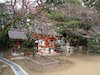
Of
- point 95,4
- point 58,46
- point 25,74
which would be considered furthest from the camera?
point 95,4

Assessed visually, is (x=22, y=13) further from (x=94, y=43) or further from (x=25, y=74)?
(x=94, y=43)

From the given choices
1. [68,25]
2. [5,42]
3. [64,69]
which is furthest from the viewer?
[5,42]

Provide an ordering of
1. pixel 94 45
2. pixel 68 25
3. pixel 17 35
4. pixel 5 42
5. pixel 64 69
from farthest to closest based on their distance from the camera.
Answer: pixel 5 42, pixel 17 35, pixel 68 25, pixel 94 45, pixel 64 69

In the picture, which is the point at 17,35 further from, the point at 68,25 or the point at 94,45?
the point at 94,45

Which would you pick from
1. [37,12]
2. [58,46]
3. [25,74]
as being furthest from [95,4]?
[25,74]

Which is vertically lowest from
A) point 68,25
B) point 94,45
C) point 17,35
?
point 94,45

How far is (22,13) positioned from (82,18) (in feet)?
28.7

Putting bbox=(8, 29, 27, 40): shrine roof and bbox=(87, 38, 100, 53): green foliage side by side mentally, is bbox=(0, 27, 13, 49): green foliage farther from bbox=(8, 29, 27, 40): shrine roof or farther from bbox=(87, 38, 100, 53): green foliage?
bbox=(87, 38, 100, 53): green foliage

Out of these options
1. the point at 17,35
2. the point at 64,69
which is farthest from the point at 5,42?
the point at 64,69

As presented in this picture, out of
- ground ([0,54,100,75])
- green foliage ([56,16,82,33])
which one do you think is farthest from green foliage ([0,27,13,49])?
ground ([0,54,100,75])

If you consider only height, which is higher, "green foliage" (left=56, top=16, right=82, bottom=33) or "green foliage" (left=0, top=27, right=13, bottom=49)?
"green foliage" (left=56, top=16, right=82, bottom=33)

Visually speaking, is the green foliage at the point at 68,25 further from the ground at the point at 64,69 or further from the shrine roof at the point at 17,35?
the ground at the point at 64,69

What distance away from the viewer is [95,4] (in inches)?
592

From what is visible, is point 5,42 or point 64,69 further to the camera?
point 5,42
